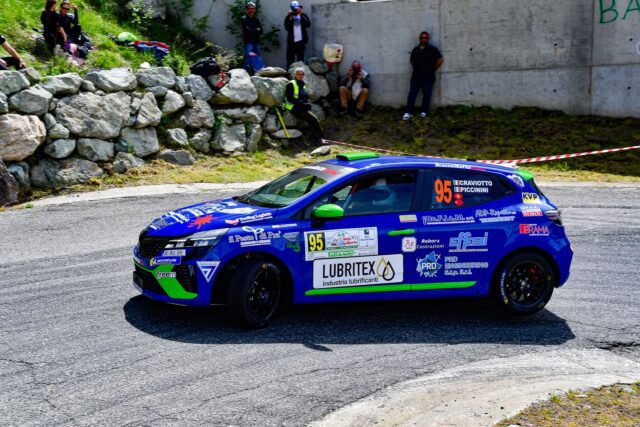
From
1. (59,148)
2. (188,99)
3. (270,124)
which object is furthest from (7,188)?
(270,124)

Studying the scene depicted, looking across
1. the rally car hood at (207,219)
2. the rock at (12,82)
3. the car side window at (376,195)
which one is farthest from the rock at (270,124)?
the car side window at (376,195)

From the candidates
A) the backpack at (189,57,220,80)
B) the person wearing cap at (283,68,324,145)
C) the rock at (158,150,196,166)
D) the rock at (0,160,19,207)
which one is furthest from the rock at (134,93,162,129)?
the person wearing cap at (283,68,324,145)

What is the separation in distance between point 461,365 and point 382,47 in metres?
15.2

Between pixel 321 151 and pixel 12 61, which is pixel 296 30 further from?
pixel 12 61

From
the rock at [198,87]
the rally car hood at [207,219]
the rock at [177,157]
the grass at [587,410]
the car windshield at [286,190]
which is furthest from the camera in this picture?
the rock at [198,87]

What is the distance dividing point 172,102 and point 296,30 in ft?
17.1

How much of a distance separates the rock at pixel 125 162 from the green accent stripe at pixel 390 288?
901cm

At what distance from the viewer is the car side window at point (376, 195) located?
7.93m

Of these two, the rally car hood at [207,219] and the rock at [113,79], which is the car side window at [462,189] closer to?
the rally car hood at [207,219]

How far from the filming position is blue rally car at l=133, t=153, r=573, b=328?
751 centimetres

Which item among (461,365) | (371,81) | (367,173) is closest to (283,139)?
(371,81)

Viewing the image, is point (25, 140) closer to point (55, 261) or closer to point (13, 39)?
point (13, 39)

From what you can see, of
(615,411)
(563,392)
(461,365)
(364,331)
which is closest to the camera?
(615,411)

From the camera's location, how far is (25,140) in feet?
46.7
